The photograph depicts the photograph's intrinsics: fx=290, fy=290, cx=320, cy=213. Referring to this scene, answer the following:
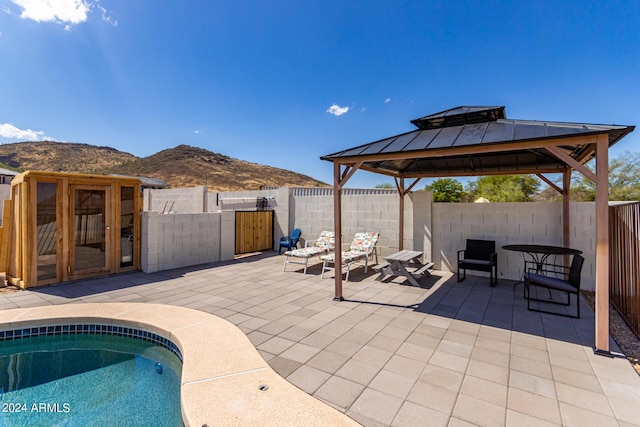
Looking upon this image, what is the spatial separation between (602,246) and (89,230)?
844 centimetres

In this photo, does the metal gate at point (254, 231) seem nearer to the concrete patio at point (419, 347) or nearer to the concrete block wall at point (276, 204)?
the concrete block wall at point (276, 204)

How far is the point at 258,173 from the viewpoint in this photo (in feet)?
140

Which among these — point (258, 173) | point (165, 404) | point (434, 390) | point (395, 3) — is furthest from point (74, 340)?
point (258, 173)

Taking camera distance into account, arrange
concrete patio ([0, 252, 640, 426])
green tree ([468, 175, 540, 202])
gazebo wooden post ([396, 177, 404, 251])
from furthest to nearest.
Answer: green tree ([468, 175, 540, 202])
gazebo wooden post ([396, 177, 404, 251])
concrete patio ([0, 252, 640, 426])

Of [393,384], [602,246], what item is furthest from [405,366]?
[602,246]

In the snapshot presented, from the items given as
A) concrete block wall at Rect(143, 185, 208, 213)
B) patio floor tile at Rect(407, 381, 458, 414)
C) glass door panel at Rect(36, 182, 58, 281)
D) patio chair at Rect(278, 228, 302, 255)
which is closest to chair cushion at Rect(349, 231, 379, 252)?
patio chair at Rect(278, 228, 302, 255)

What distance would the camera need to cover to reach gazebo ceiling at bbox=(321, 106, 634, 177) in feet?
10.9

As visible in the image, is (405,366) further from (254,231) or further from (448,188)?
(448,188)

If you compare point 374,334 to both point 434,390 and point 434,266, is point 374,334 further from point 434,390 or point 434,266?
point 434,266

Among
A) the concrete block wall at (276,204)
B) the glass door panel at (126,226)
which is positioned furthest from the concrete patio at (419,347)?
the concrete block wall at (276,204)

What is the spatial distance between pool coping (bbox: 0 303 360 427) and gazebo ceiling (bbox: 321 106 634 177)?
3.16 meters

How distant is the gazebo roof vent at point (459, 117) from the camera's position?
4.90 metres

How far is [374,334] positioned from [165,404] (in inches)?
87.5

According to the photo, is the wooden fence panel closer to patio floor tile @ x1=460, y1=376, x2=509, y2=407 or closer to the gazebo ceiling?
the gazebo ceiling
